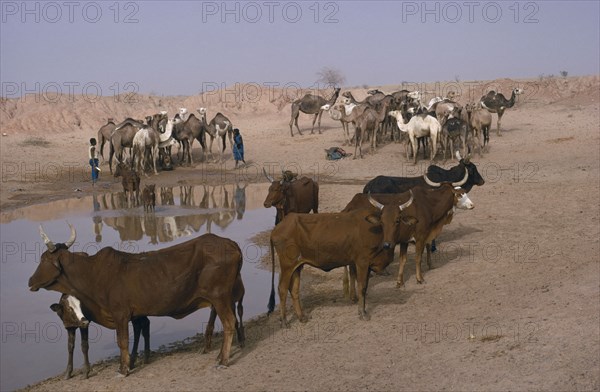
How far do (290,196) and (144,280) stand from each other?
5139 millimetres

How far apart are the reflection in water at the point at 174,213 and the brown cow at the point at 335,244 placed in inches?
270

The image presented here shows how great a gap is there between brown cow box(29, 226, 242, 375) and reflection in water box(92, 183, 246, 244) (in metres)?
7.58

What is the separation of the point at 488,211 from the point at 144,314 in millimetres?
10548

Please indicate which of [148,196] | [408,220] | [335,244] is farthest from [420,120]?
[335,244]

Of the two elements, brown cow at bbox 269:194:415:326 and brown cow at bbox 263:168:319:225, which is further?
brown cow at bbox 263:168:319:225

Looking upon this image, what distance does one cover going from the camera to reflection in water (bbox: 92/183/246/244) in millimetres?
17384

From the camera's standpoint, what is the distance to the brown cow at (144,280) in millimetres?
8430

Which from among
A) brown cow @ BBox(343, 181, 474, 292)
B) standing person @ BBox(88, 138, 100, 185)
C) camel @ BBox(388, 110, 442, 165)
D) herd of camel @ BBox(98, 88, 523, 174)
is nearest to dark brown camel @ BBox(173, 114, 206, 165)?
herd of camel @ BBox(98, 88, 523, 174)

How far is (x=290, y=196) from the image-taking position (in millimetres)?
13227

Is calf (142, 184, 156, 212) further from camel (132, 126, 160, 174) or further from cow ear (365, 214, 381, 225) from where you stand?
cow ear (365, 214, 381, 225)

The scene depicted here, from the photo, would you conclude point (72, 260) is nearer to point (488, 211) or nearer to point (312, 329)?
point (312, 329)

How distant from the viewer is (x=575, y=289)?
10016 millimetres

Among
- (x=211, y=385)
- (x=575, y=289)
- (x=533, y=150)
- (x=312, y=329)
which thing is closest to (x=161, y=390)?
(x=211, y=385)

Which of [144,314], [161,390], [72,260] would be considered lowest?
[161,390]
